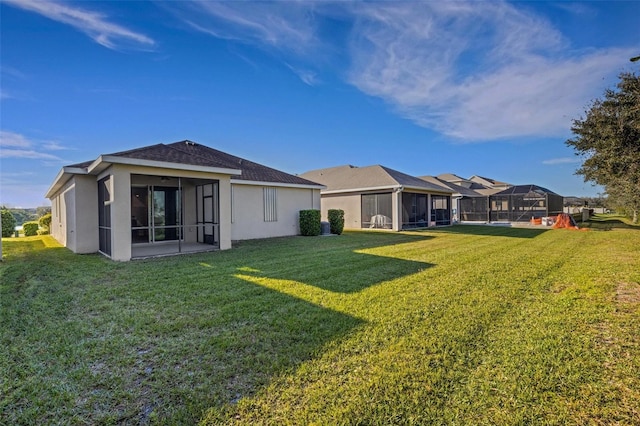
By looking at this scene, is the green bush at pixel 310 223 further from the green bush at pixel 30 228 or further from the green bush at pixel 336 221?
the green bush at pixel 30 228

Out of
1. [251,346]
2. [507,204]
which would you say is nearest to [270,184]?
[251,346]

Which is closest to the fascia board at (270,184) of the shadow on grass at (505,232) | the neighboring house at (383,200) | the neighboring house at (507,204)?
the neighboring house at (383,200)

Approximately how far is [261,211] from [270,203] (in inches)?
24.6

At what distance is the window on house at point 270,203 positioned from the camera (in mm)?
14258

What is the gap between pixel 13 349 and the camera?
10.7ft

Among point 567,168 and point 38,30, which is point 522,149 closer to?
point 567,168

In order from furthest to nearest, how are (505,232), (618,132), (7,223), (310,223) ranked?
(7,223)
(505,232)
(310,223)
(618,132)

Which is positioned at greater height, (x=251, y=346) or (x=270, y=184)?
(x=270, y=184)

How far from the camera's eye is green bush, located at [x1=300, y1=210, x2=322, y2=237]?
1507 cm

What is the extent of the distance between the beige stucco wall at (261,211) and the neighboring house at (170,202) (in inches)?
1.7

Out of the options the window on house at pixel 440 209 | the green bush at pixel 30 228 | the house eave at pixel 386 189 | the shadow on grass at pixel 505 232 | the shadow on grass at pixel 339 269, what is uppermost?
the house eave at pixel 386 189

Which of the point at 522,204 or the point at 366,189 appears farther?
the point at 522,204

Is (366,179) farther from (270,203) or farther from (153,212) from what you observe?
(153,212)

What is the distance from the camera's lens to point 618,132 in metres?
10.1
